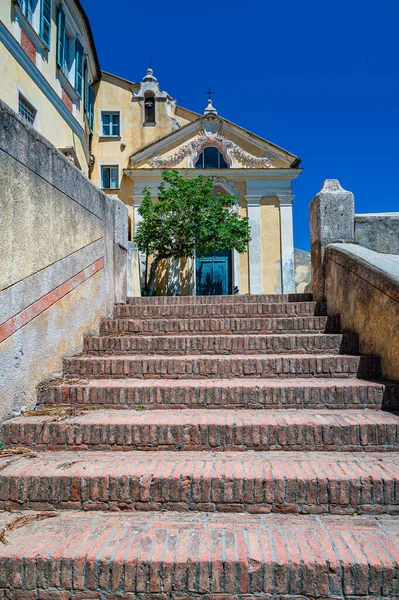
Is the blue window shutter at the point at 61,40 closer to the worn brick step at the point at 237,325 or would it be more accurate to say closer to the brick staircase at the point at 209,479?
the worn brick step at the point at 237,325

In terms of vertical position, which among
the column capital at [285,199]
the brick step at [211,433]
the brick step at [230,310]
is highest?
the column capital at [285,199]

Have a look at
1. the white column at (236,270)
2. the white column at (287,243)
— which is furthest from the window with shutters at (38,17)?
the white column at (287,243)

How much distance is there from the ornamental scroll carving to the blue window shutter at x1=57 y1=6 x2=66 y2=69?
233 inches

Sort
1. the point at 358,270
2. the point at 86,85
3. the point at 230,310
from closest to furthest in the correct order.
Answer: the point at 358,270
the point at 230,310
the point at 86,85

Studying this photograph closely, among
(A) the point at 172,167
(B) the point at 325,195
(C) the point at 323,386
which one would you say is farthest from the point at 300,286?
(C) the point at 323,386

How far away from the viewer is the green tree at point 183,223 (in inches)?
514

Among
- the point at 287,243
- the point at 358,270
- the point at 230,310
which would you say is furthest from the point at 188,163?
the point at 358,270

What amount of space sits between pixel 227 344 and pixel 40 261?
210 centimetres

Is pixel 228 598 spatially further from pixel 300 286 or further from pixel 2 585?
pixel 300 286

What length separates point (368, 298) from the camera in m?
4.05

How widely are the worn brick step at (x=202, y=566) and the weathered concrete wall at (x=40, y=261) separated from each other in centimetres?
132

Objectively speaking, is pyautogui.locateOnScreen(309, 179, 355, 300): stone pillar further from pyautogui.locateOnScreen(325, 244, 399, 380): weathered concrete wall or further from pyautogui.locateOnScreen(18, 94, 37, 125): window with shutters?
pyautogui.locateOnScreen(18, 94, 37, 125): window with shutters

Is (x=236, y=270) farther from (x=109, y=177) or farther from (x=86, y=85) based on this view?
(x=86, y=85)

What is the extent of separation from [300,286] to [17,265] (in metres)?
22.0
